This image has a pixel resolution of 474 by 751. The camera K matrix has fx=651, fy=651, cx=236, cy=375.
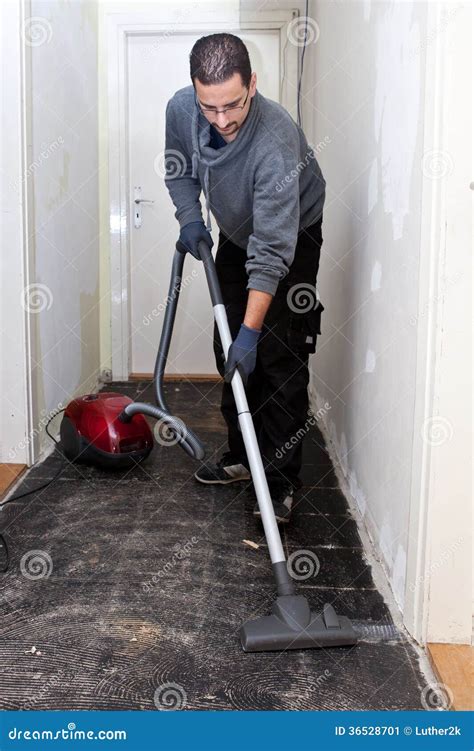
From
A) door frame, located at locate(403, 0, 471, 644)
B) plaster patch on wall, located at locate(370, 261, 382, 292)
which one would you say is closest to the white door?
plaster patch on wall, located at locate(370, 261, 382, 292)

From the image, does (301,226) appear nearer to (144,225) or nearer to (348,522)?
(348,522)

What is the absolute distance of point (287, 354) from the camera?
1.77m

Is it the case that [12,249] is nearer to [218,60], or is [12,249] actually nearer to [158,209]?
[218,60]

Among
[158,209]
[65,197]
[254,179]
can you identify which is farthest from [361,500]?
[158,209]

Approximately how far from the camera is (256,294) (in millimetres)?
1450

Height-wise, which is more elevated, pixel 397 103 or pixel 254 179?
pixel 397 103

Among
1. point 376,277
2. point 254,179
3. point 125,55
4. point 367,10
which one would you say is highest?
point 125,55

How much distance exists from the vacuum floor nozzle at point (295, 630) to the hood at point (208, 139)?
0.98 metres

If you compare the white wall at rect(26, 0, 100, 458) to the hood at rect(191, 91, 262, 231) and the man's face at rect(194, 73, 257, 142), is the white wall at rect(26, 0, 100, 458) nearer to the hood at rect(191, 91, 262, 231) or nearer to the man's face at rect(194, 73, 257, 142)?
the hood at rect(191, 91, 262, 231)

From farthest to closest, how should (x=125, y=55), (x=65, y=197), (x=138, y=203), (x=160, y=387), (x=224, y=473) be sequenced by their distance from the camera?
(x=138, y=203), (x=125, y=55), (x=65, y=197), (x=224, y=473), (x=160, y=387)

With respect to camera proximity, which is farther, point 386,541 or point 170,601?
point 386,541

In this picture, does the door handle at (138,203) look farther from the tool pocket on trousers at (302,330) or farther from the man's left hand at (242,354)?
the man's left hand at (242,354)

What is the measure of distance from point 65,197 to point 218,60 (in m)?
1.48

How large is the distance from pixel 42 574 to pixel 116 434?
64 cm
